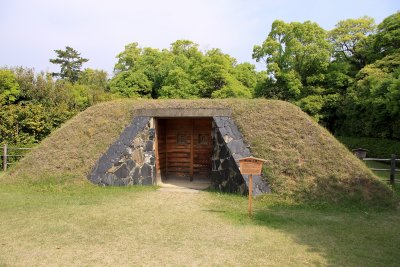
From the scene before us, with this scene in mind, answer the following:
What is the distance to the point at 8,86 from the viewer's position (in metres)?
17.6

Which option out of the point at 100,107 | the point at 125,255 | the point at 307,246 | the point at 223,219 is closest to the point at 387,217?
the point at 307,246

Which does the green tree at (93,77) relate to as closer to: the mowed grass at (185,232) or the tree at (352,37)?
the tree at (352,37)

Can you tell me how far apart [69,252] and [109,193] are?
4.67 metres

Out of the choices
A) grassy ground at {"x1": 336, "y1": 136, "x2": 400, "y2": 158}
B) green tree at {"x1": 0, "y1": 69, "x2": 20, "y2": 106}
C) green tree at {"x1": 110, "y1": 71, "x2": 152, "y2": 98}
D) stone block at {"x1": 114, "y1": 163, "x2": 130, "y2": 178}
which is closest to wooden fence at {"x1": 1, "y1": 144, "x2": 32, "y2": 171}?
green tree at {"x1": 0, "y1": 69, "x2": 20, "y2": 106}

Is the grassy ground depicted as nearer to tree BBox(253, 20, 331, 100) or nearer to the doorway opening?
tree BBox(253, 20, 331, 100)

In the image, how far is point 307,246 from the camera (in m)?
5.98

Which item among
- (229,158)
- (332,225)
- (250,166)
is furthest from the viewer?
(229,158)

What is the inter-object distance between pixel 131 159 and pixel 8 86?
399 inches

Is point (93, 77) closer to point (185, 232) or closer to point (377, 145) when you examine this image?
point (377, 145)

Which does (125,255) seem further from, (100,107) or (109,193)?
(100,107)

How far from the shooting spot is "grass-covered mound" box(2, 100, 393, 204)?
9344 millimetres

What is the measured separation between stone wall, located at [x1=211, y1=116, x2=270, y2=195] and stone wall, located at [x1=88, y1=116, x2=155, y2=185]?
87.6 inches

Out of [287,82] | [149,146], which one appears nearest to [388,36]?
[287,82]

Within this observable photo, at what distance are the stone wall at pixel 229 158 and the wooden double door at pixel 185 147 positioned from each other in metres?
1.54
